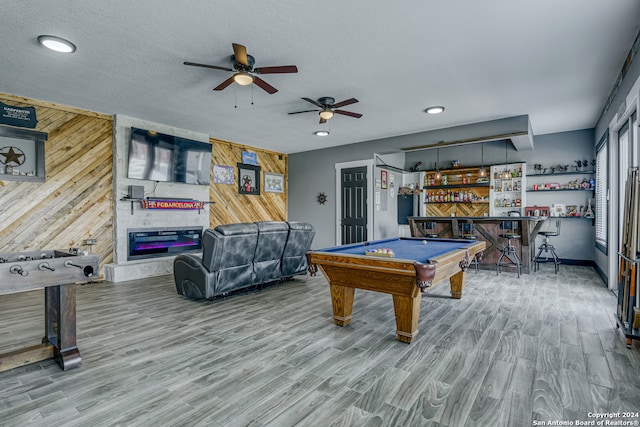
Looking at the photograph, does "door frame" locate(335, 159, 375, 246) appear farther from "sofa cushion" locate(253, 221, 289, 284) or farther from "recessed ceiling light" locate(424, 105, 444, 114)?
"sofa cushion" locate(253, 221, 289, 284)

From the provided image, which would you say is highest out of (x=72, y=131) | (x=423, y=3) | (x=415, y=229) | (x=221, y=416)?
(x=423, y=3)

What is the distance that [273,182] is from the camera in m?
8.95

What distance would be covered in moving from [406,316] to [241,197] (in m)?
5.98

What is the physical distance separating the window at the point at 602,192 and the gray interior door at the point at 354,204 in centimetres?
442

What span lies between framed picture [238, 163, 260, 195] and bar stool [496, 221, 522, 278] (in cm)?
560

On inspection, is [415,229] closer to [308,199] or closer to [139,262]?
[308,199]

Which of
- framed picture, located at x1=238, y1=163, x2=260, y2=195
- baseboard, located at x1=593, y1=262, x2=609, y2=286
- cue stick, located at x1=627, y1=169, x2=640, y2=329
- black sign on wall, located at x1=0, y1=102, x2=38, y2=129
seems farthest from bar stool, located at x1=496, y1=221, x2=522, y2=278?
black sign on wall, located at x1=0, y1=102, x2=38, y2=129

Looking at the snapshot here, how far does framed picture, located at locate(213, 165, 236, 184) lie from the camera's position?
743 cm

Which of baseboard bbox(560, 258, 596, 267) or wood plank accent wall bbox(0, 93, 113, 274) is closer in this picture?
wood plank accent wall bbox(0, 93, 113, 274)

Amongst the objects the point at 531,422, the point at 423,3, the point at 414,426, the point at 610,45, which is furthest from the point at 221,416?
the point at 610,45

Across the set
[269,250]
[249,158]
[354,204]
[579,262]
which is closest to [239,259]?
[269,250]

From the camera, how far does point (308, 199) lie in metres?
8.95

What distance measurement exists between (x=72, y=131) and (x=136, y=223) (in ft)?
5.84

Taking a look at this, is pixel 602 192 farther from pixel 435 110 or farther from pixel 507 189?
pixel 435 110
